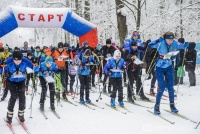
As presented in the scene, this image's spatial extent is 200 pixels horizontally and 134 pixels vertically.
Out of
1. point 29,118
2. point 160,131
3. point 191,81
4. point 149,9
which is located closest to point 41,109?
point 29,118

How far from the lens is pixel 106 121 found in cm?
713

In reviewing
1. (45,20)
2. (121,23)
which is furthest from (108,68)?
(121,23)

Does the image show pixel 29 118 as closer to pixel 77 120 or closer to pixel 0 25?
pixel 77 120

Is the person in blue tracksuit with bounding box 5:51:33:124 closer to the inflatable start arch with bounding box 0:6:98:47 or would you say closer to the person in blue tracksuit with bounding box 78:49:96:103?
the person in blue tracksuit with bounding box 78:49:96:103

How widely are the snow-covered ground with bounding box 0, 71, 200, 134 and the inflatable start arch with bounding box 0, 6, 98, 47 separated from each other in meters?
Result: 4.03

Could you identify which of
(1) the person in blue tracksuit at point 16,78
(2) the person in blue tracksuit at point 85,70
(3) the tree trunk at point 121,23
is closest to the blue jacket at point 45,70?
(2) the person in blue tracksuit at point 85,70

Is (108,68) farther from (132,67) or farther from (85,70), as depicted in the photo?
(132,67)

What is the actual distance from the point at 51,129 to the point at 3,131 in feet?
3.53

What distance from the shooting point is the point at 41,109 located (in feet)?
27.7

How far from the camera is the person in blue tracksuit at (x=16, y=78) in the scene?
688 cm

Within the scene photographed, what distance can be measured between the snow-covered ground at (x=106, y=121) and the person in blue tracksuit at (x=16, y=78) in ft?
1.24

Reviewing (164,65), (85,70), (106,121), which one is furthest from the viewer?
(85,70)

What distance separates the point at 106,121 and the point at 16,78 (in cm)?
238

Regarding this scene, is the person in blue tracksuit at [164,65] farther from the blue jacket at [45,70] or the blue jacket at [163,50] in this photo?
the blue jacket at [45,70]
